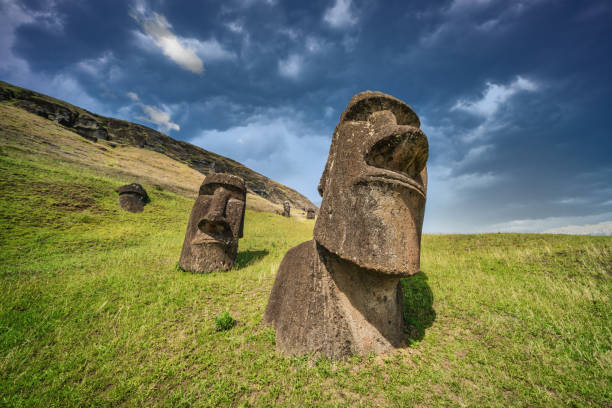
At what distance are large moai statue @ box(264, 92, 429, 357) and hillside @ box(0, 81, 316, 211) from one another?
30.4 m

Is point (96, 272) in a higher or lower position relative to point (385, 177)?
lower

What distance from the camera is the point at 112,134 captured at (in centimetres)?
5616

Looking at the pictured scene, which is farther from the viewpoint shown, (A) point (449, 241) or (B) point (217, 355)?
(A) point (449, 241)

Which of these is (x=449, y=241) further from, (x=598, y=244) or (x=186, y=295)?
(x=186, y=295)

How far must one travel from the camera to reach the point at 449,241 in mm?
9367

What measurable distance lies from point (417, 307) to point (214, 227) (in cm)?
557

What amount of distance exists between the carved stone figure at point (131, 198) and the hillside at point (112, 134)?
46.1 feet

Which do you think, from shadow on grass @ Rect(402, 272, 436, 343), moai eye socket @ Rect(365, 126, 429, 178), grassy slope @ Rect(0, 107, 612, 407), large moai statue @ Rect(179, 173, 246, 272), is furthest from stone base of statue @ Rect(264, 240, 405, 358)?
large moai statue @ Rect(179, 173, 246, 272)

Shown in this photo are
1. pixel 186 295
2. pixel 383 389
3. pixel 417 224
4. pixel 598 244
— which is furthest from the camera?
pixel 598 244

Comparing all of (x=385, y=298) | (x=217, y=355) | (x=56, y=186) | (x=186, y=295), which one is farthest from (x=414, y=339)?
(x=56, y=186)

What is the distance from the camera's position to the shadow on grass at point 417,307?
3.27 meters

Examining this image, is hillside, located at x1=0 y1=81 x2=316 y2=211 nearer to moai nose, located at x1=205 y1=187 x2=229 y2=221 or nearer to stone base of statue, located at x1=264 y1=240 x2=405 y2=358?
moai nose, located at x1=205 y1=187 x2=229 y2=221

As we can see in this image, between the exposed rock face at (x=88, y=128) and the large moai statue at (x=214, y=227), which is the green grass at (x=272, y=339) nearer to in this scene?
the large moai statue at (x=214, y=227)

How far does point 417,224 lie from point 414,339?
171cm
